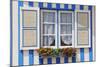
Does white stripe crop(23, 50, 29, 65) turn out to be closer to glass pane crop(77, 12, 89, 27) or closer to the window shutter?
the window shutter

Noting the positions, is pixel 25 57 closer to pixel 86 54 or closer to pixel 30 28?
pixel 30 28

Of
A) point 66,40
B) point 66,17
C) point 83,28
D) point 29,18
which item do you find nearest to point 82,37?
point 83,28

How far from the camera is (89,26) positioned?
8.24m

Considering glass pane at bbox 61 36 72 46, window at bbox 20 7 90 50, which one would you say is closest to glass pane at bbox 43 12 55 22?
window at bbox 20 7 90 50

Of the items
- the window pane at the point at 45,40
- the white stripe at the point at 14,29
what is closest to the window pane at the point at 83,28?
the window pane at the point at 45,40

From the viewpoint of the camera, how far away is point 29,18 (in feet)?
24.4

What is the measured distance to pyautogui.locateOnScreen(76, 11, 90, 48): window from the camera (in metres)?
8.07

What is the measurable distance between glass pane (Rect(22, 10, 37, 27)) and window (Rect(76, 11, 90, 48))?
1695mm

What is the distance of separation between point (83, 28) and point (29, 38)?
7.18ft

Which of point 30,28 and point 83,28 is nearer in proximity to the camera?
point 30,28

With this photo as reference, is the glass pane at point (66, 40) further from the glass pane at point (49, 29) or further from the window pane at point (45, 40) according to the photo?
the window pane at point (45, 40)
